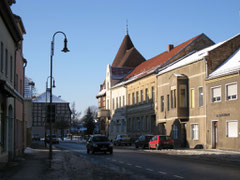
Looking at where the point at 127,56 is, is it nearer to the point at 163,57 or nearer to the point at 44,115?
the point at 163,57

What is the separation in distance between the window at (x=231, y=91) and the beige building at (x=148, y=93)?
12904 millimetres

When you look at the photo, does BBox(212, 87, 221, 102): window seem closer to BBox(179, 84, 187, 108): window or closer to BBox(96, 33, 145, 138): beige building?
BBox(179, 84, 187, 108): window

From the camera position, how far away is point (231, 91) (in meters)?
35.2

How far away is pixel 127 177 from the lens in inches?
632

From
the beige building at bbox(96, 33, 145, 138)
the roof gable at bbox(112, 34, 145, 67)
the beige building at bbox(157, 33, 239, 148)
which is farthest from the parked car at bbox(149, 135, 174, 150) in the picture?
the roof gable at bbox(112, 34, 145, 67)

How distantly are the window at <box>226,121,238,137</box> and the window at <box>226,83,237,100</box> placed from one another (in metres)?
2.09

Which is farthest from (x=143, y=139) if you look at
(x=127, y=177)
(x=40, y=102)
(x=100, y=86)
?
(x=40, y=102)

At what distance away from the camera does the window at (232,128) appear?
34.6 meters

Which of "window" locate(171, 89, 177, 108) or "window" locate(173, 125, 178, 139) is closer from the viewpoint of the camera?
"window" locate(171, 89, 177, 108)

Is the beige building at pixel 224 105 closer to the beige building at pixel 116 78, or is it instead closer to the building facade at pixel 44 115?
the beige building at pixel 116 78

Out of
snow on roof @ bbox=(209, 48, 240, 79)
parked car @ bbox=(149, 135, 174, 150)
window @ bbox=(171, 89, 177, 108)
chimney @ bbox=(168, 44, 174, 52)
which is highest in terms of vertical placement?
chimney @ bbox=(168, 44, 174, 52)

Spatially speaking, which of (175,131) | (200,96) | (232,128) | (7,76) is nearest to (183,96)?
(200,96)

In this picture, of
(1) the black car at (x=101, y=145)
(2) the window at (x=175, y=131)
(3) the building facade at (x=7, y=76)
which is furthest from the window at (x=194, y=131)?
(3) the building facade at (x=7, y=76)

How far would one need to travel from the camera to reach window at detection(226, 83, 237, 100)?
114 feet
